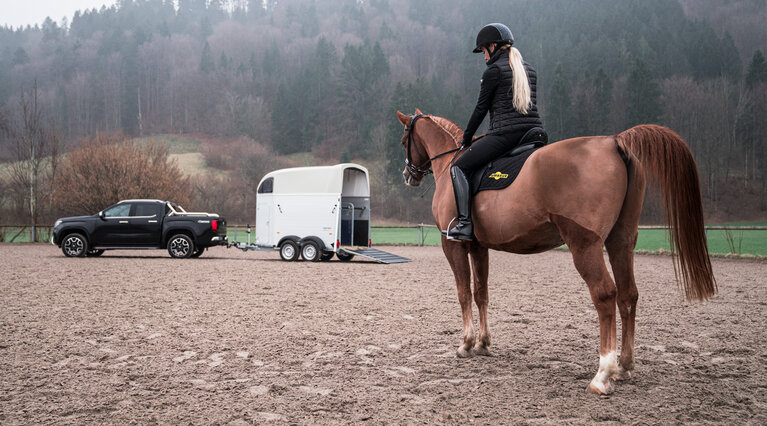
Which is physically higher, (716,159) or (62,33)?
(62,33)

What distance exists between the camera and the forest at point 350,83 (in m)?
46.8

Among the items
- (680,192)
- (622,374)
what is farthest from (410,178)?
(622,374)

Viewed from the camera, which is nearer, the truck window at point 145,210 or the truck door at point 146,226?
the truck door at point 146,226

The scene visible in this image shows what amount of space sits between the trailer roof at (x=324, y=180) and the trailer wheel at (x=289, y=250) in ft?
5.90

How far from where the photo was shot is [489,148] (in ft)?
15.4

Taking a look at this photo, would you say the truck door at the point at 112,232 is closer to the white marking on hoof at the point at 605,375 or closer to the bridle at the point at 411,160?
the bridle at the point at 411,160

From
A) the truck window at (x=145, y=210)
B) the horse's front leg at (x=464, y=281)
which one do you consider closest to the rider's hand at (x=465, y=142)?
the horse's front leg at (x=464, y=281)

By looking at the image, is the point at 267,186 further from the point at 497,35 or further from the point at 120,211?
the point at 497,35

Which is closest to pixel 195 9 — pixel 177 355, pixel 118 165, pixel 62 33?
pixel 62 33

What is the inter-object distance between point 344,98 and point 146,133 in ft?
121

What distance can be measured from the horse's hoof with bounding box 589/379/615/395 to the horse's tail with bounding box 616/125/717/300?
3.16 ft

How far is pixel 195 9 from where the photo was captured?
4825 inches

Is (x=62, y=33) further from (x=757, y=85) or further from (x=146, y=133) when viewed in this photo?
(x=757, y=85)

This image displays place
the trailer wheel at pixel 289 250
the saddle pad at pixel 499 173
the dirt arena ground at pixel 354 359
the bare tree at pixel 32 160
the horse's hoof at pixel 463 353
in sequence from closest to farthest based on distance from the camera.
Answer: the dirt arena ground at pixel 354 359 → the saddle pad at pixel 499 173 → the horse's hoof at pixel 463 353 → the trailer wheel at pixel 289 250 → the bare tree at pixel 32 160
